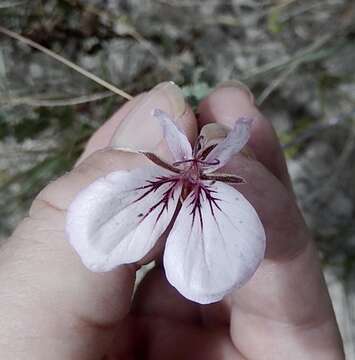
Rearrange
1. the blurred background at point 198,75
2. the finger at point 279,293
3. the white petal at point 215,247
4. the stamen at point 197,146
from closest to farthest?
the white petal at point 215,247 → the stamen at point 197,146 → the finger at point 279,293 → the blurred background at point 198,75

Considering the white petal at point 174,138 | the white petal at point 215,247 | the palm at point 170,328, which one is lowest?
the palm at point 170,328

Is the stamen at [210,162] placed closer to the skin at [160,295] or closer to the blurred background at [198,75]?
the skin at [160,295]

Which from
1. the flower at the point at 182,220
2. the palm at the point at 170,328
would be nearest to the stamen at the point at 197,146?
the flower at the point at 182,220

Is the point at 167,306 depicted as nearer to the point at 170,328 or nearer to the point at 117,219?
the point at 170,328

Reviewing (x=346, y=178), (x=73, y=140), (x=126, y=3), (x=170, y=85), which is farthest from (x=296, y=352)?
(x=126, y=3)

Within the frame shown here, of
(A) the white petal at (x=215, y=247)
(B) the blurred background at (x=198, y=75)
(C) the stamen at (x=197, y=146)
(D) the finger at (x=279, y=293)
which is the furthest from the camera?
(B) the blurred background at (x=198, y=75)

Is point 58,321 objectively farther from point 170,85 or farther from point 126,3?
point 126,3

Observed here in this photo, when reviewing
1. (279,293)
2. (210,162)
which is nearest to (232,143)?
(210,162)
